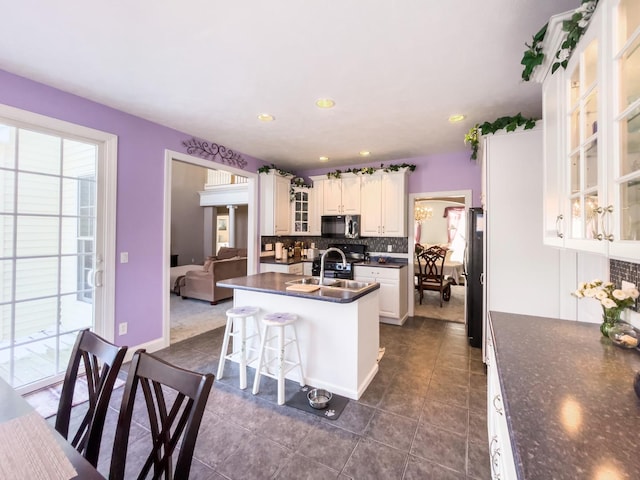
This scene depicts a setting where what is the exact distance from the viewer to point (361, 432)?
1.89 metres

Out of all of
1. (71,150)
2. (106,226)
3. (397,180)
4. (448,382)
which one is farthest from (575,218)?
(71,150)

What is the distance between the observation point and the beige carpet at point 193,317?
12.4 ft

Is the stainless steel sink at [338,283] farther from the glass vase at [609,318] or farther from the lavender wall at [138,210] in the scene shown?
the lavender wall at [138,210]

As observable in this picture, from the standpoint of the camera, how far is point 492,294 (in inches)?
104

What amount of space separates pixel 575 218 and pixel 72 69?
337cm

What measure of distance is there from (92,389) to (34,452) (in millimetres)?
389

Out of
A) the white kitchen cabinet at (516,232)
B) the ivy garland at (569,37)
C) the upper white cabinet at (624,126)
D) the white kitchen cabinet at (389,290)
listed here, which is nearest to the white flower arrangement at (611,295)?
the upper white cabinet at (624,126)

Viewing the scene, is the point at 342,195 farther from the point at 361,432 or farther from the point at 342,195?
the point at 361,432

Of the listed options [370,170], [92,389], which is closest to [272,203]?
[370,170]

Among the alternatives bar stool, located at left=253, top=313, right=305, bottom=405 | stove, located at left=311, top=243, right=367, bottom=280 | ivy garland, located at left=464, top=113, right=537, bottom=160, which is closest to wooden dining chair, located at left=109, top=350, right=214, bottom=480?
bar stool, located at left=253, top=313, right=305, bottom=405

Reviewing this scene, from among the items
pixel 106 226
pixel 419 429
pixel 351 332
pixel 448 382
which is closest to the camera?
pixel 419 429

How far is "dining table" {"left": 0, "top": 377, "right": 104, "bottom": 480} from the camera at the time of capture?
0.72 m

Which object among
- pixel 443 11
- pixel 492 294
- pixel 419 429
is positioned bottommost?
pixel 419 429

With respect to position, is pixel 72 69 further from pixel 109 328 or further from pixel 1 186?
pixel 109 328
